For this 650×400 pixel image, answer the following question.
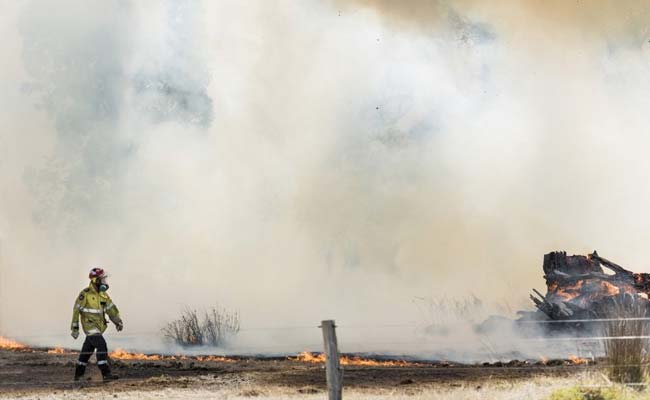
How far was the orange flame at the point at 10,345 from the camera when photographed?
30467mm

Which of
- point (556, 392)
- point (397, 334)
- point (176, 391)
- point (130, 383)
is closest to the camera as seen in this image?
point (556, 392)

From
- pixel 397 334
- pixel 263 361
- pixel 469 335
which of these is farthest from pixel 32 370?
pixel 397 334

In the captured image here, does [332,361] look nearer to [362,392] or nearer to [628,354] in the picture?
[362,392]

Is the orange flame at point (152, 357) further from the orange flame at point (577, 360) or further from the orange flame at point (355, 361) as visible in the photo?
the orange flame at point (577, 360)

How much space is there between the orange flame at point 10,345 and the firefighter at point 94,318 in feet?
39.5

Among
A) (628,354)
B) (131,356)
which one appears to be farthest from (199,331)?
(628,354)

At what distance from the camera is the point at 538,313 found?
92.1ft

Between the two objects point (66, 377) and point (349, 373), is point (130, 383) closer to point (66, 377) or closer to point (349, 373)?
point (66, 377)

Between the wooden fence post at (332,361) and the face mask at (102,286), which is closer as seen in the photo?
the wooden fence post at (332,361)

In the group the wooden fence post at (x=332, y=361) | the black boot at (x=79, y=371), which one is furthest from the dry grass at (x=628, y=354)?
the black boot at (x=79, y=371)

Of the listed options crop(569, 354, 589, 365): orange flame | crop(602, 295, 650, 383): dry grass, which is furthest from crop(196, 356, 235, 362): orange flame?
crop(602, 295, 650, 383): dry grass

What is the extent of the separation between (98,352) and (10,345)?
45.7 feet

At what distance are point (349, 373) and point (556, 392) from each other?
7.07 m

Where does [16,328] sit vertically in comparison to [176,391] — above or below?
above
